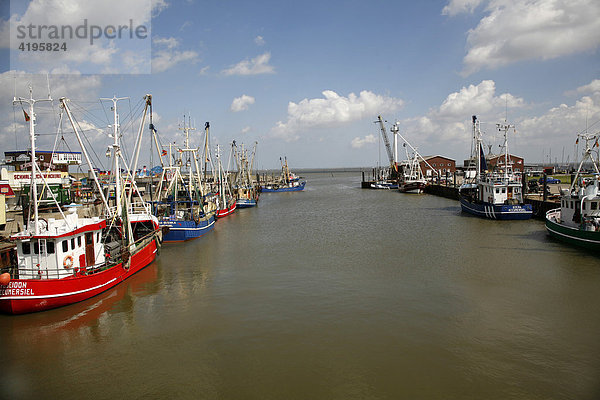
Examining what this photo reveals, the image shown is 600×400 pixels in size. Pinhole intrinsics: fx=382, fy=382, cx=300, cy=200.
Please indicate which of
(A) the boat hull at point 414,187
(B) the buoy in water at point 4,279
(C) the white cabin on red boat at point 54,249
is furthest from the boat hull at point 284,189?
(B) the buoy in water at point 4,279

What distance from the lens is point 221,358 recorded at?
514 inches

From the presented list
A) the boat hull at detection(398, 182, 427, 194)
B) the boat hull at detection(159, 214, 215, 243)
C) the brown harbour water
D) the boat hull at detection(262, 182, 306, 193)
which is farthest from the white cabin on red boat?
the boat hull at detection(262, 182, 306, 193)

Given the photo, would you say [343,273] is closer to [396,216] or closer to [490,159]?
[396,216]

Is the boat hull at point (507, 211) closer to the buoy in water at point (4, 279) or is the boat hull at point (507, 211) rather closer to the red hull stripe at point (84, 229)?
the red hull stripe at point (84, 229)

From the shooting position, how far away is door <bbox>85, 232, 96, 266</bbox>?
19344 mm

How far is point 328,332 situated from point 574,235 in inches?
848

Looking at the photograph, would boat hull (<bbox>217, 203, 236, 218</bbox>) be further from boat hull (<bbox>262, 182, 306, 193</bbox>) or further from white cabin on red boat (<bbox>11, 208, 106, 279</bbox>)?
boat hull (<bbox>262, 182, 306, 193</bbox>)

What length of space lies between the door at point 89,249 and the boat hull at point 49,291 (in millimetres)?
1006

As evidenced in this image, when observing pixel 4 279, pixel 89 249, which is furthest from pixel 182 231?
pixel 4 279

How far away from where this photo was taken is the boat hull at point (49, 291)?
51.2ft

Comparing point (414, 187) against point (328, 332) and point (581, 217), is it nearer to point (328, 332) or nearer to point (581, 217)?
point (581, 217)

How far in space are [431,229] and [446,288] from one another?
18953 millimetres

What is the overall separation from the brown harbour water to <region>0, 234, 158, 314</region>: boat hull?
457 millimetres

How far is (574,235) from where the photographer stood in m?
26.5
